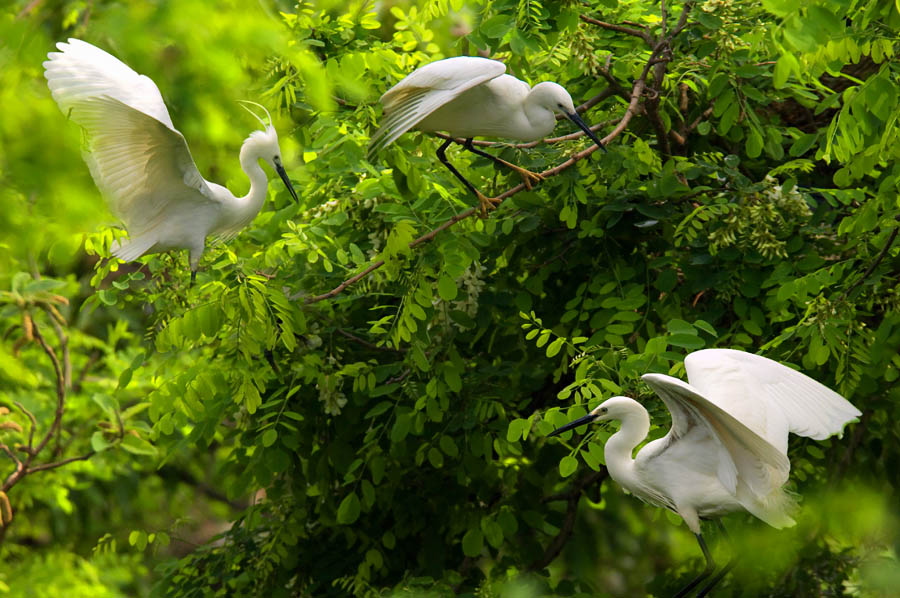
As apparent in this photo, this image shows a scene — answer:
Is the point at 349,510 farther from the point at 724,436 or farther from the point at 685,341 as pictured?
the point at 724,436

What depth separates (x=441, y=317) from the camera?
3881mm

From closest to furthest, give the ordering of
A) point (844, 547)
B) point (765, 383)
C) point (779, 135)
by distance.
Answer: point (765, 383) → point (779, 135) → point (844, 547)

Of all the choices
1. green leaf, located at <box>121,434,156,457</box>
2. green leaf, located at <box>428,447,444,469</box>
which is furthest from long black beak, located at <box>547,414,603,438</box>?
green leaf, located at <box>121,434,156,457</box>

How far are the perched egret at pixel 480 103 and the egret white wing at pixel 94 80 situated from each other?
2.07ft

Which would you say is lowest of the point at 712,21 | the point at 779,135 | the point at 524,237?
the point at 524,237

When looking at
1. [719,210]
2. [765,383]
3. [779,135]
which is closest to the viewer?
[765,383]

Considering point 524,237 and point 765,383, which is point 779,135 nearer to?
point 524,237

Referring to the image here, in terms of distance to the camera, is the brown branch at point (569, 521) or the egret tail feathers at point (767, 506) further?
the brown branch at point (569, 521)

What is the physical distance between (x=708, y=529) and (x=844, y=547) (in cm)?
142

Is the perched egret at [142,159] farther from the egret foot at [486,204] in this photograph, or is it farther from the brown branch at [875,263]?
the brown branch at [875,263]

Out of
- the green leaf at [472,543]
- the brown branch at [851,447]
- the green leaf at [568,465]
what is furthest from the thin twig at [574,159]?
the brown branch at [851,447]

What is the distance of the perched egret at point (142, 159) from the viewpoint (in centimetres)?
256

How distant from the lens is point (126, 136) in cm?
274

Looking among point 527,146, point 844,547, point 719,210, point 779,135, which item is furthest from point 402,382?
point 844,547
